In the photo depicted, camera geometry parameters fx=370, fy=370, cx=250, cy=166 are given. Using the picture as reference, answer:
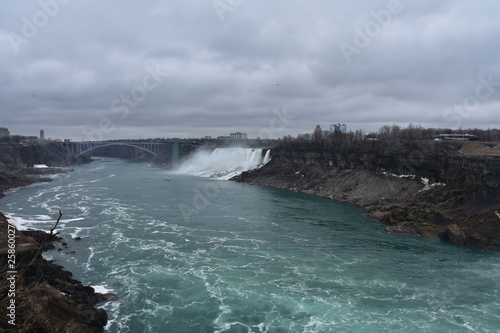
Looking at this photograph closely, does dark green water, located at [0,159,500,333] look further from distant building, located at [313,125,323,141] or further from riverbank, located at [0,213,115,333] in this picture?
distant building, located at [313,125,323,141]

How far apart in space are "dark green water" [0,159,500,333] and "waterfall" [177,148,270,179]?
1583 inches

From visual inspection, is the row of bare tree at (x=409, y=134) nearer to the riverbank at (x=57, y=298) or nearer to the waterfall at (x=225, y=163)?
the waterfall at (x=225, y=163)

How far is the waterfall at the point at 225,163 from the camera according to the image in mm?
81438

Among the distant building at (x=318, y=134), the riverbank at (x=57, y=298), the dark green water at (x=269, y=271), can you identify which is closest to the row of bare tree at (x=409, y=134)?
the distant building at (x=318, y=134)

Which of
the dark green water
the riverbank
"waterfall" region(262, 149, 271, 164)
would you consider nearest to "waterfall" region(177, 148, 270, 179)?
"waterfall" region(262, 149, 271, 164)

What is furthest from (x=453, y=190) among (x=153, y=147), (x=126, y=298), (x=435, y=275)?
(x=153, y=147)

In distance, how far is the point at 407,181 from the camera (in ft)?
160

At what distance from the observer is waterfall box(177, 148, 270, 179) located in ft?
267

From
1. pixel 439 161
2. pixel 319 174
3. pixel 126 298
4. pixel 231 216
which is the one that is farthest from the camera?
pixel 319 174

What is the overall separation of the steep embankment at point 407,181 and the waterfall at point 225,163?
270 inches

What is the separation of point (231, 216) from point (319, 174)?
95.4 feet

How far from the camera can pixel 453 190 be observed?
133 ft

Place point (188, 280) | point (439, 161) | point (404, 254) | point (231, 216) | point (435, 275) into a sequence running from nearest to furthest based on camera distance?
point (188, 280), point (435, 275), point (404, 254), point (231, 216), point (439, 161)

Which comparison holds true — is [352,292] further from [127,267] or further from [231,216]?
[231,216]
